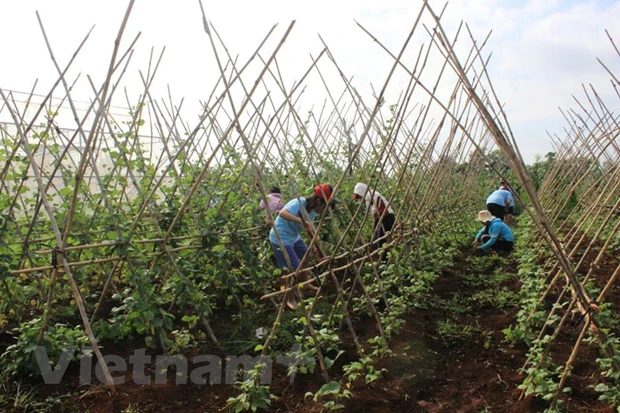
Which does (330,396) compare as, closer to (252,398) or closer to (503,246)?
(252,398)

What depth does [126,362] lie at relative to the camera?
352 centimetres

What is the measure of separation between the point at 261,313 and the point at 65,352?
1.73 m

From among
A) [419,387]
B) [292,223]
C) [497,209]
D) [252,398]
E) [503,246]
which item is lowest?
[419,387]

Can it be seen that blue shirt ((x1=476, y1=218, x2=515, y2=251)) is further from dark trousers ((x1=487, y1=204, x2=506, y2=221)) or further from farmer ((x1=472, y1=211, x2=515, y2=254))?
dark trousers ((x1=487, y1=204, x2=506, y2=221))

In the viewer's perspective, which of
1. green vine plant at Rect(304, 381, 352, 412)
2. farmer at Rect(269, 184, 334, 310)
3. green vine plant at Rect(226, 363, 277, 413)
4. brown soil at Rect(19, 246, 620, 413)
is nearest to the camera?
green vine plant at Rect(304, 381, 352, 412)

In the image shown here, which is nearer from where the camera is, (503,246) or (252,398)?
(252,398)

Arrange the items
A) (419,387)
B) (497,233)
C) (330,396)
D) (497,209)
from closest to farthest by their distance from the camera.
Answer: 1. (330,396)
2. (419,387)
3. (497,233)
4. (497,209)

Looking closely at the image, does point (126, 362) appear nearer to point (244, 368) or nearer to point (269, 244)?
point (244, 368)

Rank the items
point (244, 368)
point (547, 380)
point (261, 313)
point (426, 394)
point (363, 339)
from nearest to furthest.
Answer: point (547, 380), point (426, 394), point (244, 368), point (363, 339), point (261, 313)

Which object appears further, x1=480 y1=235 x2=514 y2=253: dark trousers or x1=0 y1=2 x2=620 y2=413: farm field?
x1=480 y1=235 x2=514 y2=253: dark trousers

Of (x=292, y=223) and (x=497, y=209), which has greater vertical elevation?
(x=497, y=209)

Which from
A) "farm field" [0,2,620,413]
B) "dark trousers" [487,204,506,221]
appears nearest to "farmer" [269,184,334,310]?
"farm field" [0,2,620,413]

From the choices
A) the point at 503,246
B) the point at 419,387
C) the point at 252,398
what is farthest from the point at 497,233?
the point at 252,398

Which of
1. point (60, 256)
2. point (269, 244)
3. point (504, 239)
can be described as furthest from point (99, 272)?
point (504, 239)
